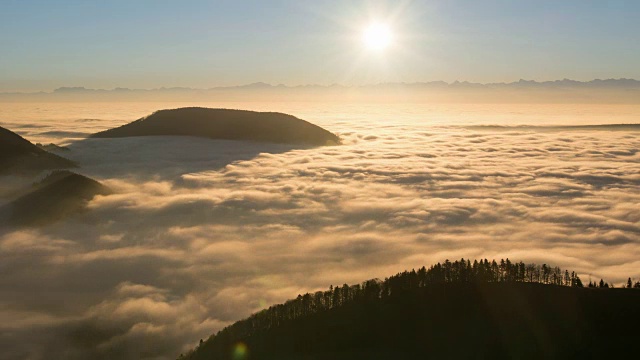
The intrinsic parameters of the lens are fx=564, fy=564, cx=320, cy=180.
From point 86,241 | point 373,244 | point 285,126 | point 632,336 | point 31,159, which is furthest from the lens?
point 285,126

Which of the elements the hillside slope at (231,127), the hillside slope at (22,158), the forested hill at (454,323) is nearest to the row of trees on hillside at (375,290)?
the forested hill at (454,323)

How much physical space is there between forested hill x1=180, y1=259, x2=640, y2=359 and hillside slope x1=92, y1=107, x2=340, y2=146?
11424cm

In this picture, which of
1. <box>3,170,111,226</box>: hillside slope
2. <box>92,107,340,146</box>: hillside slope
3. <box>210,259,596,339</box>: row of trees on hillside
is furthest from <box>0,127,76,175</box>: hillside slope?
<box>210,259,596,339</box>: row of trees on hillside

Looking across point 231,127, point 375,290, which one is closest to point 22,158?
point 231,127

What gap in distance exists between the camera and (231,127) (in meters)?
154

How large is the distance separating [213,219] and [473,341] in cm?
4887

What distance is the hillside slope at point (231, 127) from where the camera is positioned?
14700 centimetres

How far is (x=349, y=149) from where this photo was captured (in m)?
138

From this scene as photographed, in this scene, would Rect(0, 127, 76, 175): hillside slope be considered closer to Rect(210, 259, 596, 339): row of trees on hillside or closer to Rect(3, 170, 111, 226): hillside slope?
Rect(3, 170, 111, 226): hillside slope

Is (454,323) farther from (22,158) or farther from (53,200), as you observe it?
(22,158)

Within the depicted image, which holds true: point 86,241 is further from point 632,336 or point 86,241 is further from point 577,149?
point 577,149

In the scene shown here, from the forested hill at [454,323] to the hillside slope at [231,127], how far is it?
114 m

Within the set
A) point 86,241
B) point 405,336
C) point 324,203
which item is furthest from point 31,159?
point 405,336

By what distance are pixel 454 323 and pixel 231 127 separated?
132 m
